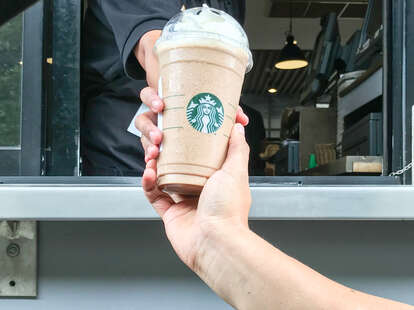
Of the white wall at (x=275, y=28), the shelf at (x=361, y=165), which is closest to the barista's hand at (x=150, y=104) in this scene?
the shelf at (x=361, y=165)

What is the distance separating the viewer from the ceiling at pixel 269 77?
9168 millimetres

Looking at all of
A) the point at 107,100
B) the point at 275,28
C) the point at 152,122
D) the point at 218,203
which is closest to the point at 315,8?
the point at 275,28

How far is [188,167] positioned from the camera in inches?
30.7

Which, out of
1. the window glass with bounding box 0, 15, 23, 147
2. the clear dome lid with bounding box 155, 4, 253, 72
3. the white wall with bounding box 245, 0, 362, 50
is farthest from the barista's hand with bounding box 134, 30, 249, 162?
the white wall with bounding box 245, 0, 362, 50

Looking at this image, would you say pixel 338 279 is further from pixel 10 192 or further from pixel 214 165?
pixel 10 192

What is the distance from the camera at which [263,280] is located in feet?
2.32

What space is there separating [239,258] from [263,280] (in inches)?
1.9

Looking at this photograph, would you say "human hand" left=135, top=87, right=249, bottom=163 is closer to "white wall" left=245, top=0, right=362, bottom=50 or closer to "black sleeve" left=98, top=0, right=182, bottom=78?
"black sleeve" left=98, top=0, right=182, bottom=78

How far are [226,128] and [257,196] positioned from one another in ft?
1.27

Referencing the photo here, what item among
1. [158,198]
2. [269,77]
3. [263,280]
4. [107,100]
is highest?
[269,77]

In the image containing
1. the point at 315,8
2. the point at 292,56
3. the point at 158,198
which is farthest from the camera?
the point at 292,56

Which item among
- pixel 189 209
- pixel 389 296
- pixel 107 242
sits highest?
pixel 189 209

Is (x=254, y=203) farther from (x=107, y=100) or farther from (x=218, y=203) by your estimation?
(x=107, y=100)

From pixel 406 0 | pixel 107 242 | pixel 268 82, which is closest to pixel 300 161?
pixel 406 0
